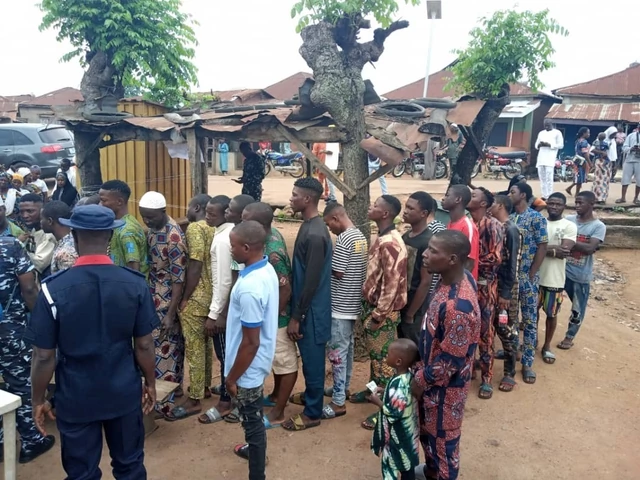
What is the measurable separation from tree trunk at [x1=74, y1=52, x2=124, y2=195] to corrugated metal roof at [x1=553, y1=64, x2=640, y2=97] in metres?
18.8

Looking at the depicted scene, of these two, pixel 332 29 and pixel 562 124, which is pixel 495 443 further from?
pixel 562 124

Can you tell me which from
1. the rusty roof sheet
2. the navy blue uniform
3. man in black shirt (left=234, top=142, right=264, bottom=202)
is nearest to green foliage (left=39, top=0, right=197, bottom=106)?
man in black shirt (left=234, top=142, right=264, bottom=202)

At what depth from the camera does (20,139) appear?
16.1 m

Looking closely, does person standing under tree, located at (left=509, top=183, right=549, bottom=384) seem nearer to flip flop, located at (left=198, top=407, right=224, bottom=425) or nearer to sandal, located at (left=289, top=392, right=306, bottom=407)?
sandal, located at (left=289, top=392, right=306, bottom=407)

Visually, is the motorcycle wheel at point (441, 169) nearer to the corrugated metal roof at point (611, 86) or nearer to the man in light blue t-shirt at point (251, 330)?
the corrugated metal roof at point (611, 86)

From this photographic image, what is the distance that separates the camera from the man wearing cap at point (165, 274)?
12.8 ft

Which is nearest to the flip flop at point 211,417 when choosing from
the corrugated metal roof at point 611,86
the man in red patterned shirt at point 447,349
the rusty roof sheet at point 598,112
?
the man in red patterned shirt at point 447,349

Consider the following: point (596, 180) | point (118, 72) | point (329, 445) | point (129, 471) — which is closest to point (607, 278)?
point (596, 180)

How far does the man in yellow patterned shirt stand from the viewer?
4.02 metres

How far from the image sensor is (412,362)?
308 centimetres

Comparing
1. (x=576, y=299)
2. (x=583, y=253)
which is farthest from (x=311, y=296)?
(x=576, y=299)

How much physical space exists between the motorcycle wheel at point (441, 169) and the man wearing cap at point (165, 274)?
17988 mm

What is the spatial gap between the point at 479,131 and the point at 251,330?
22.0 feet

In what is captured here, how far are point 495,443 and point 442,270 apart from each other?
1.86 metres
